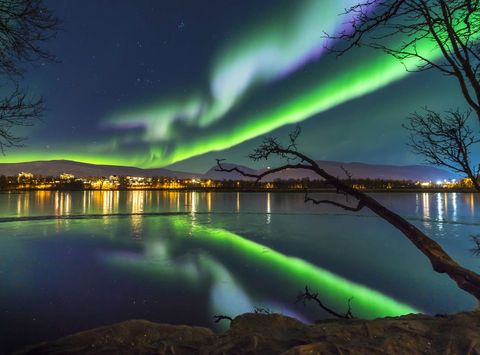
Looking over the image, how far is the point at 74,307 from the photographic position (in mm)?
11953

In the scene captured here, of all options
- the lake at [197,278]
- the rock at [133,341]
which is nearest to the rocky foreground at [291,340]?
the rock at [133,341]

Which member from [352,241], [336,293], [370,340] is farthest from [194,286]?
[352,241]

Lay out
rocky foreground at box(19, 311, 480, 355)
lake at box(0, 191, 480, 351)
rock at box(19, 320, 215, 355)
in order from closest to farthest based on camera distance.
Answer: rocky foreground at box(19, 311, 480, 355)
rock at box(19, 320, 215, 355)
lake at box(0, 191, 480, 351)

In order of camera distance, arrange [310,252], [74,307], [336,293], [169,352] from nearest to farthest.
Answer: [169,352]
[74,307]
[336,293]
[310,252]

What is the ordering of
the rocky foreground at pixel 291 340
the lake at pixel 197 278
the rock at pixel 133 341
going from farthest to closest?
the lake at pixel 197 278
the rock at pixel 133 341
the rocky foreground at pixel 291 340

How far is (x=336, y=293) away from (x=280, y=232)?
1898 centimetres

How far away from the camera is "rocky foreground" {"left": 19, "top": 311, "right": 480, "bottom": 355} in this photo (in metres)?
5.15

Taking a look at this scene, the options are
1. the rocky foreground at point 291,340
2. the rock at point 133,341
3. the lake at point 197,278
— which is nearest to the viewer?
the rocky foreground at point 291,340

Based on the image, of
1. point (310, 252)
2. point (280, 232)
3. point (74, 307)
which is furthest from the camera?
point (280, 232)

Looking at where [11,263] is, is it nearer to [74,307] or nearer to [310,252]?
[74,307]

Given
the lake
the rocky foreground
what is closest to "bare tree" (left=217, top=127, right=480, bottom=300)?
the rocky foreground

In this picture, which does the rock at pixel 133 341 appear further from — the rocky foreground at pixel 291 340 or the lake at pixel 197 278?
the lake at pixel 197 278

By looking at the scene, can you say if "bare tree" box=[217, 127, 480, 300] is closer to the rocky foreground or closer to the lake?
the rocky foreground

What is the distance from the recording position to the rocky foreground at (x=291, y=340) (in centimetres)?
515
